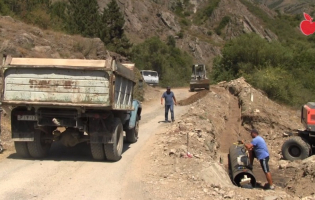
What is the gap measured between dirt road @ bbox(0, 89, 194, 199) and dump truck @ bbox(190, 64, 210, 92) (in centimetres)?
2366

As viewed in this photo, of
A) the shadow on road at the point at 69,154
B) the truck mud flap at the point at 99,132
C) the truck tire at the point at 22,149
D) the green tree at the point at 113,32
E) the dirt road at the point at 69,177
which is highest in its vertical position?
the green tree at the point at 113,32

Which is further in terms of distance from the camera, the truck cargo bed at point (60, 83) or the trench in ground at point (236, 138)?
the trench in ground at point (236, 138)

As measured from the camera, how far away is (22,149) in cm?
974

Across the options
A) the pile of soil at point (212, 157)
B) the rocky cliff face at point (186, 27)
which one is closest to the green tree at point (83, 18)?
the pile of soil at point (212, 157)

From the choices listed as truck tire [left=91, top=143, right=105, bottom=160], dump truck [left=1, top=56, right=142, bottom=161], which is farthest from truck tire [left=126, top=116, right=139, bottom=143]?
dump truck [left=1, top=56, right=142, bottom=161]

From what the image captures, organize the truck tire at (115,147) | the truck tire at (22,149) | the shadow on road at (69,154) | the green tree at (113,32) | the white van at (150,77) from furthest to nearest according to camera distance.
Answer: the green tree at (113,32) → the white van at (150,77) → the shadow on road at (69,154) → the truck tire at (22,149) → the truck tire at (115,147)

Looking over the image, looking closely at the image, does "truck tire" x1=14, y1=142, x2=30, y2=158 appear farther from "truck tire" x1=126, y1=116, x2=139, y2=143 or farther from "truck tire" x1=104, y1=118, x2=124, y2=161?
"truck tire" x1=126, y1=116, x2=139, y2=143

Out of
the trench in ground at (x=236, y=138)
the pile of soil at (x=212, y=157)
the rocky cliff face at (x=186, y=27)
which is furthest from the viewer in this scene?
the rocky cliff face at (x=186, y=27)

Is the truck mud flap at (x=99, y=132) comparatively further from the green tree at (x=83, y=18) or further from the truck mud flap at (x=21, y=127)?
the green tree at (x=83, y=18)

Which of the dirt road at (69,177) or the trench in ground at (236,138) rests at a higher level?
the dirt road at (69,177)

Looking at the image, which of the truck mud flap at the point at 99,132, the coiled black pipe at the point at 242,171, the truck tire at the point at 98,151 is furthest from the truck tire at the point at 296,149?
the truck mud flap at the point at 99,132

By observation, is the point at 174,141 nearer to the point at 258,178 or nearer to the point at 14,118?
the point at 258,178

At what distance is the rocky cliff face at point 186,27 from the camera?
9312 centimetres

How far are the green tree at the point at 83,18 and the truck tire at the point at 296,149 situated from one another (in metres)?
26.5
